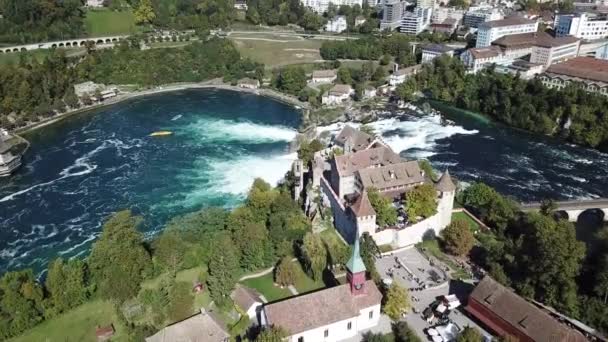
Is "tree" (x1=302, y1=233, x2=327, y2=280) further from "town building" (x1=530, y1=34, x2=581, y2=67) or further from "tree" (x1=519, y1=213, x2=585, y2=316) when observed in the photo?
"town building" (x1=530, y1=34, x2=581, y2=67)

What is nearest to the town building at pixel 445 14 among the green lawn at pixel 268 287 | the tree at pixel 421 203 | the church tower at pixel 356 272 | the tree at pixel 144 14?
the tree at pixel 144 14

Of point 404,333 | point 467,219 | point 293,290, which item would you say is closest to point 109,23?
point 467,219

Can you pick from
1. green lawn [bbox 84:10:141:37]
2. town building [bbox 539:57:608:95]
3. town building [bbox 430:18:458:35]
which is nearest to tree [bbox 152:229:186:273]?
town building [bbox 539:57:608:95]

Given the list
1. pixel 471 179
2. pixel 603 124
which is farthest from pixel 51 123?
pixel 603 124

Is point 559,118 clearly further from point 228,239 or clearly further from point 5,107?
point 5,107

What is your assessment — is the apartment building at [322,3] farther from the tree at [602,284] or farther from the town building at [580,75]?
the tree at [602,284]

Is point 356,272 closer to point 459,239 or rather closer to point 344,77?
point 459,239
